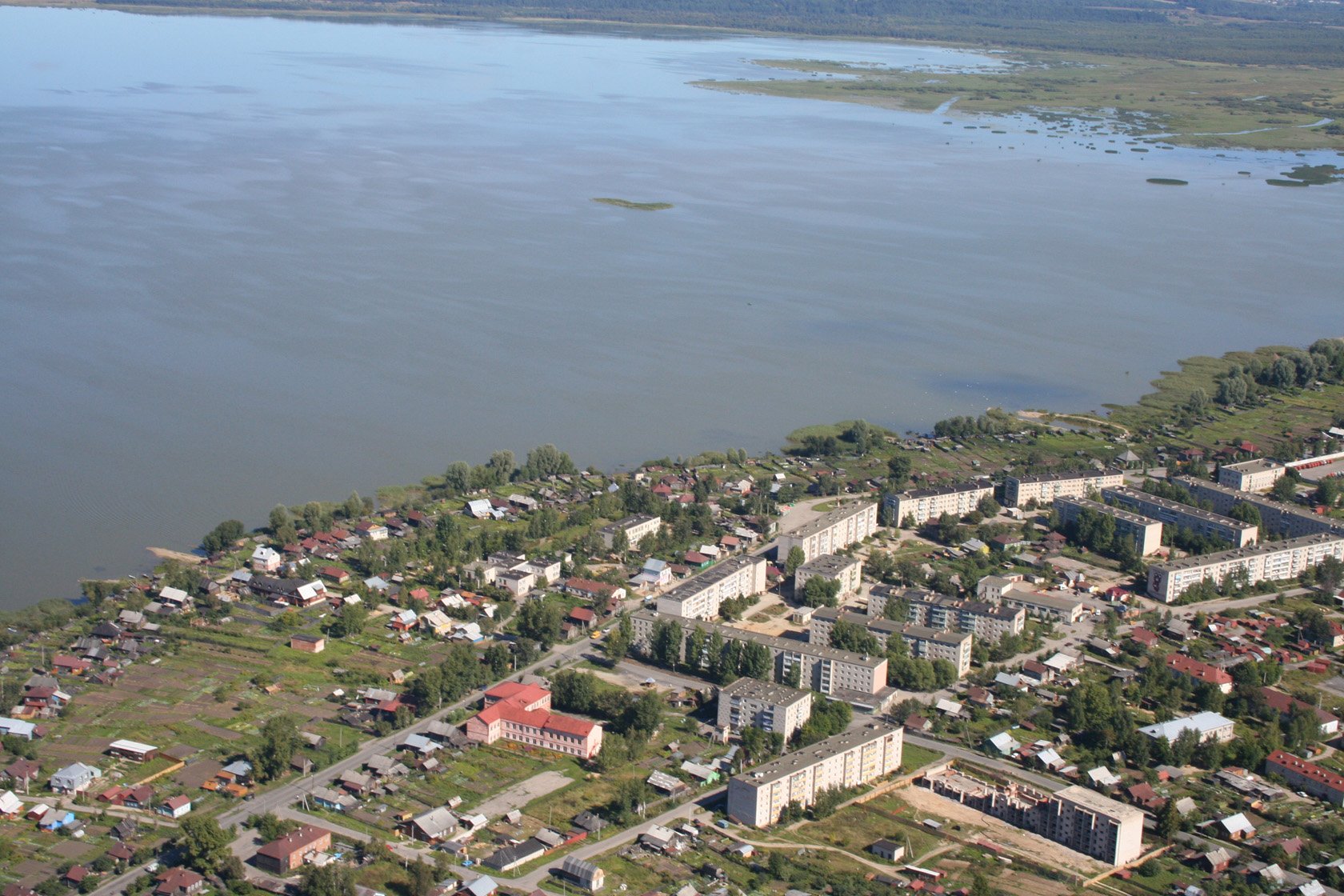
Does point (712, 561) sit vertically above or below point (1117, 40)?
below

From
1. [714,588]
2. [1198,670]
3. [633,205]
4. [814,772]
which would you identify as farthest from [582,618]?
[633,205]

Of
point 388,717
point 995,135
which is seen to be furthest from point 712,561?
point 995,135

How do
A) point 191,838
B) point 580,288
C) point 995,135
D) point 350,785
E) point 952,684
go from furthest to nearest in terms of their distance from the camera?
1. point 995,135
2. point 580,288
3. point 952,684
4. point 350,785
5. point 191,838

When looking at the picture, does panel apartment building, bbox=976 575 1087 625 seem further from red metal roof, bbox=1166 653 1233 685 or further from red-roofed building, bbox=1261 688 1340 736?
red-roofed building, bbox=1261 688 1340 736

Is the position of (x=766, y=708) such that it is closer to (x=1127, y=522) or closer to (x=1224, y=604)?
(x=1224, y=604)

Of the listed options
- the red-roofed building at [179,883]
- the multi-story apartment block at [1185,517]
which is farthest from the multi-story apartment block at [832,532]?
the red-roofed building at [179,883]

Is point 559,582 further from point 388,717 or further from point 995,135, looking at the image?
point 995,135
